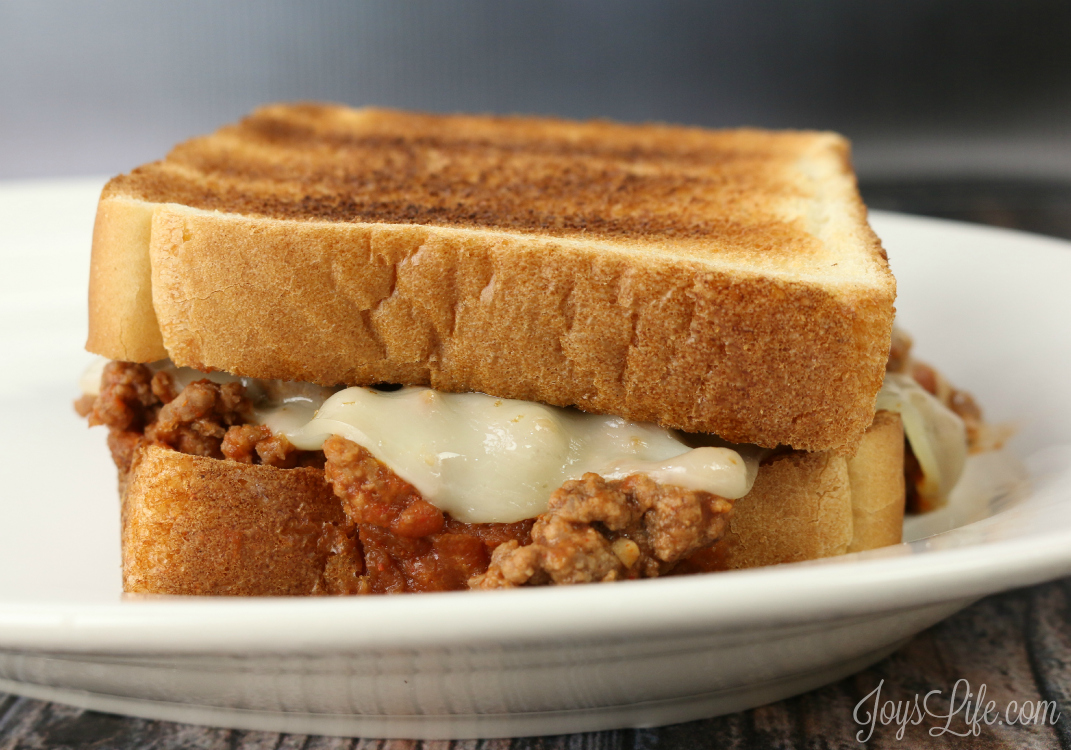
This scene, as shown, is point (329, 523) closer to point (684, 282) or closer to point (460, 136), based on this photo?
point (684, 282)

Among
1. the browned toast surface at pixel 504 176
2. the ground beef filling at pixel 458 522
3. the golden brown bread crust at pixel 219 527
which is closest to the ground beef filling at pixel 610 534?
the ground beef filling at pixel 458 522

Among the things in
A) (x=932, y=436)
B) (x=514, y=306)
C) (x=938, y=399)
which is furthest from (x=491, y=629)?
(x=938, y=399)

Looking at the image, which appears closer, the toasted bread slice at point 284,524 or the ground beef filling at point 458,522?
the ground beef filling at point 458,522

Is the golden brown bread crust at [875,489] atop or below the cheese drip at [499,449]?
below

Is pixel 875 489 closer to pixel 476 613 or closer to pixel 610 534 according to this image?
pixel 610 534

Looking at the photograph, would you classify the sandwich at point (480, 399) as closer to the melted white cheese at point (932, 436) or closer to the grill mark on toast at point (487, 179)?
the grill mark on toast at point (487, 179)

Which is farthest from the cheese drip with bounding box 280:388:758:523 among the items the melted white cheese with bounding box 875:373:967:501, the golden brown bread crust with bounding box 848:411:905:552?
the melted white cheese with bounding box 875:373:967:501

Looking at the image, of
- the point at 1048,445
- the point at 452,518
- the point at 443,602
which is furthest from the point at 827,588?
the point at 1048,445
